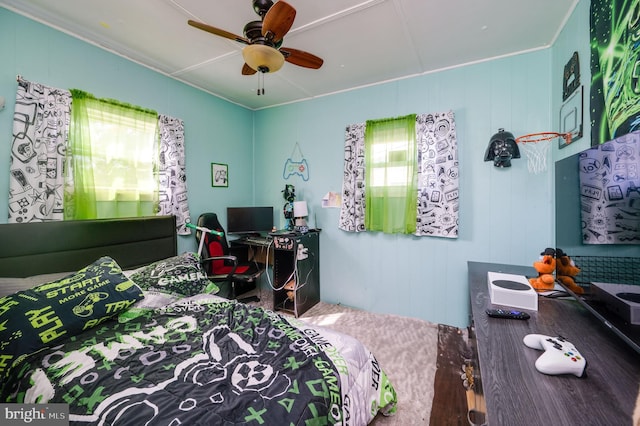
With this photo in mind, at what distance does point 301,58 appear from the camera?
6.03ft

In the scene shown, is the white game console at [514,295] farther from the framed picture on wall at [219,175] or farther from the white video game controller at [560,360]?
the framed picture on wall at [219,175]

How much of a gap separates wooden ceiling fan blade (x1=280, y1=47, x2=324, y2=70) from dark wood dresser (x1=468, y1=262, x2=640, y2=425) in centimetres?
195

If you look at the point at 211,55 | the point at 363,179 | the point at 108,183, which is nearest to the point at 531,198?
the point at 363,179

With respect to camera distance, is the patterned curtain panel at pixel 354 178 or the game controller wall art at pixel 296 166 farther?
the game controller wall art at pixel 296 166

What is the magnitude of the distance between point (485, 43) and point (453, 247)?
75.3 inches

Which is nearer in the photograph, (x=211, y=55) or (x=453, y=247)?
(x=211, y=55)

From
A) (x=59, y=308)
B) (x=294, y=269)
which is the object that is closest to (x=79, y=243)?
(x=59, y=308)

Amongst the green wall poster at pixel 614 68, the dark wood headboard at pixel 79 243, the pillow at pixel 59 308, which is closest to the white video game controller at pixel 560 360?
the green wall poster at pixel 614 68

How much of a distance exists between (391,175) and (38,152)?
10.2ft

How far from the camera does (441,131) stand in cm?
260

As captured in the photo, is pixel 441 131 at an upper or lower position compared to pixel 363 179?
upper

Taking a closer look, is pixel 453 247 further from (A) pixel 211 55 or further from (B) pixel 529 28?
(A) pixel 211 55

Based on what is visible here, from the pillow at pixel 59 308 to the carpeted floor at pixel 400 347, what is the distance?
5.84ft

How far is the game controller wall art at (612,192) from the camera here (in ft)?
2.61
